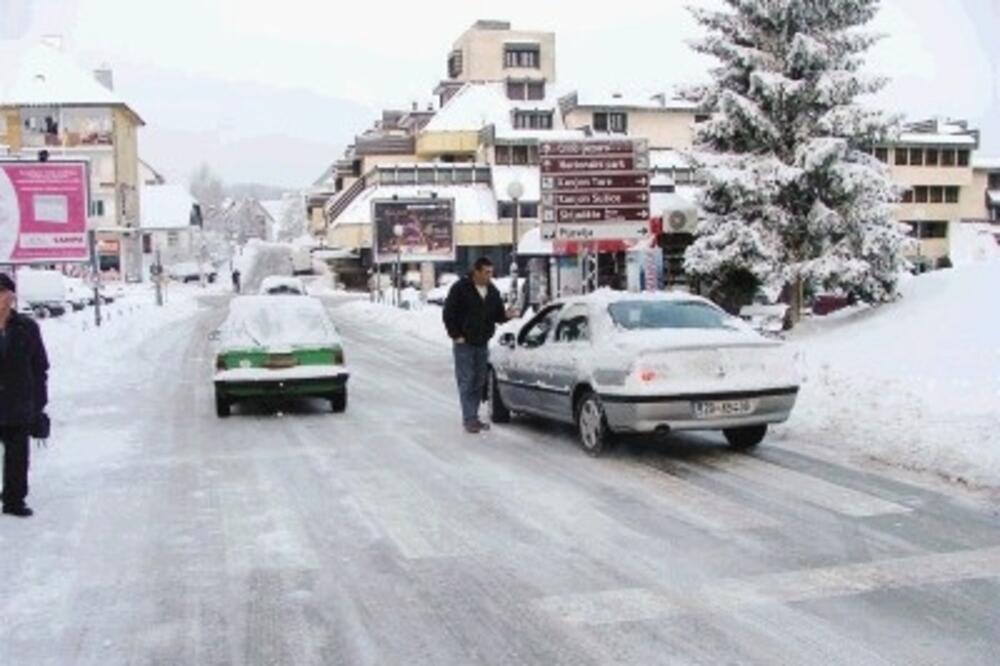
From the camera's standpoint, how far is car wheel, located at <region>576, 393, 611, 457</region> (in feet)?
32.4

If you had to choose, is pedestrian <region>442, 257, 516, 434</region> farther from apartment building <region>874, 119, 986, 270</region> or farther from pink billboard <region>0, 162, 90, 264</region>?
apartment building <region>874, 119, 986, 270</region>

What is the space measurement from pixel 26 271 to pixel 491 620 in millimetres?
47981

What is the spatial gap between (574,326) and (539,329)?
0.96 m

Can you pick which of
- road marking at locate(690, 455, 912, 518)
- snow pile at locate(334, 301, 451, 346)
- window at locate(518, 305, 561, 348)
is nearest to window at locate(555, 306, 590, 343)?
window at locate(518, 305, 561, 348)

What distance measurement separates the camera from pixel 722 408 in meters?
9.48

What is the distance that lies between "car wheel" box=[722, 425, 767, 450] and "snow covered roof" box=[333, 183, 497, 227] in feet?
173

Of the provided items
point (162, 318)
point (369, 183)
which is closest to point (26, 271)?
point (162, 318)

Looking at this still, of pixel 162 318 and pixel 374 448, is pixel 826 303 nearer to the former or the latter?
pixel 374 448

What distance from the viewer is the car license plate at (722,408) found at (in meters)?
9.42

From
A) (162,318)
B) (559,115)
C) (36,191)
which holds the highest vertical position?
(559,115)

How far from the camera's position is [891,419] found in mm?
10594

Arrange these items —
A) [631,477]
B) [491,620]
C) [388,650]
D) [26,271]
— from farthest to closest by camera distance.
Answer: [26,271], [631,477], [491,620], [388,650]

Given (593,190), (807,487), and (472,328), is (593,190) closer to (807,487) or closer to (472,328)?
(472,328)

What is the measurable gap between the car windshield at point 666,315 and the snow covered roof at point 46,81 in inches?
3054
